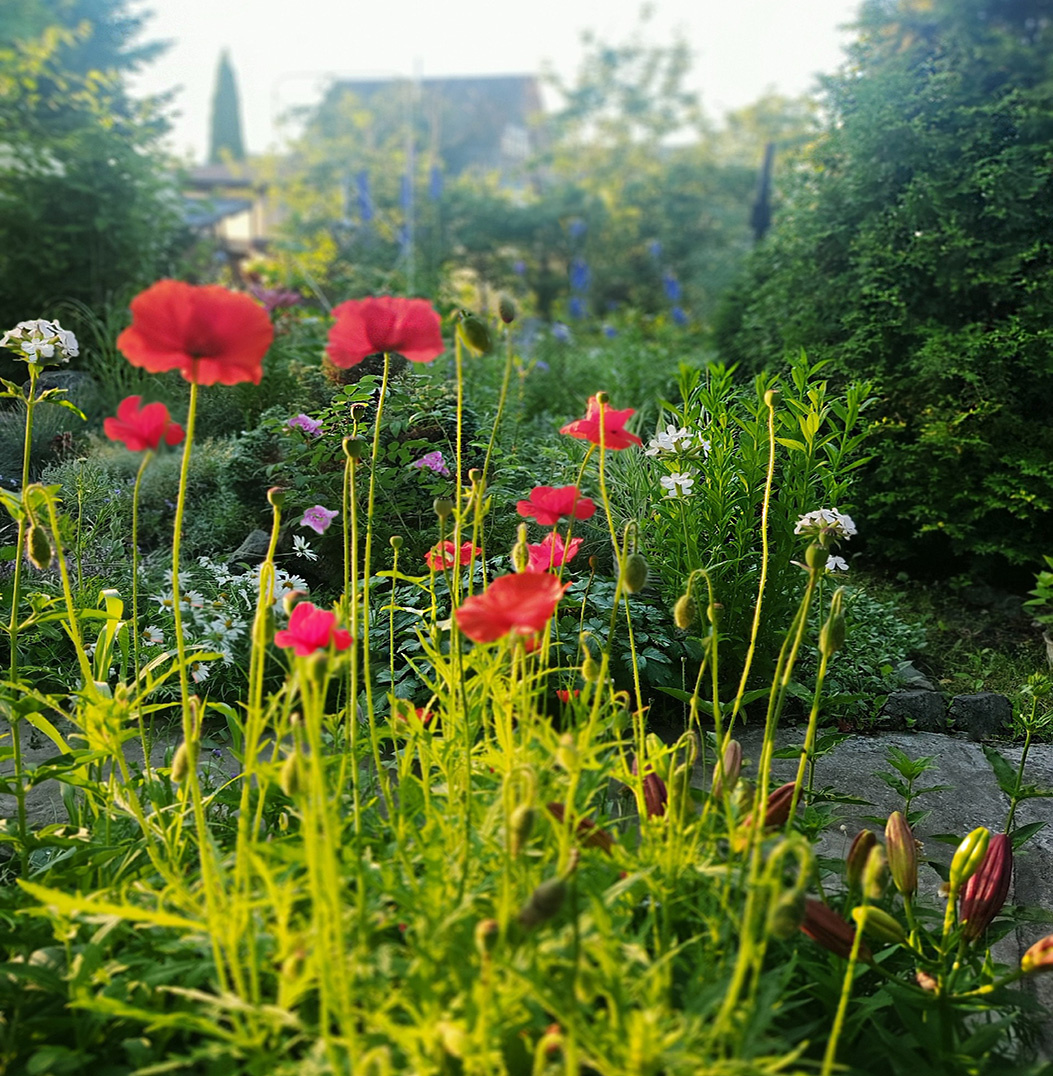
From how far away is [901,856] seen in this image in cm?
129

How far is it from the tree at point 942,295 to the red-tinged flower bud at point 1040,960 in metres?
2.51

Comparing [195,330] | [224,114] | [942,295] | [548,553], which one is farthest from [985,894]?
[224,114]

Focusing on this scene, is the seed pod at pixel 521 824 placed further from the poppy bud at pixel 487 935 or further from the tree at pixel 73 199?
the tree at pixel 73 199

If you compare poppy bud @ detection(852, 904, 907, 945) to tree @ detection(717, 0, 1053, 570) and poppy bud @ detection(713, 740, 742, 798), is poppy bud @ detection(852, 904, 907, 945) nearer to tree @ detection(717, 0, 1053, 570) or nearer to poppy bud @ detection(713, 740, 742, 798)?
poppy bud @ detection(713, 740, 742, 798)

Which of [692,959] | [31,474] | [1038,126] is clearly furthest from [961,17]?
[692,959]

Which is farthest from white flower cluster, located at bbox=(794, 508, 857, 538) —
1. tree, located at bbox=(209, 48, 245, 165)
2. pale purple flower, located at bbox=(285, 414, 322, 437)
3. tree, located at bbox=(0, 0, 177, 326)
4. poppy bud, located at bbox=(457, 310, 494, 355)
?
tree, located at bbox=(209, 48, 245, 165)

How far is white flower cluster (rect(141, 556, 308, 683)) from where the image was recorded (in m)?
2.23

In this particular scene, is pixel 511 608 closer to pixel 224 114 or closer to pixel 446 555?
pixel 446 555

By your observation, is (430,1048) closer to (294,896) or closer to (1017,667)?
(294,896)

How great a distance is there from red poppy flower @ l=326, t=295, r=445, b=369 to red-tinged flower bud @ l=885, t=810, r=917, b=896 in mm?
898

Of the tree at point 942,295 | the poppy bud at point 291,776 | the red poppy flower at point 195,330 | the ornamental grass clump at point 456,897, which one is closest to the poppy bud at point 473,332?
the ornamental grass clump at point 456,897

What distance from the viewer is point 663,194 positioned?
568 inches

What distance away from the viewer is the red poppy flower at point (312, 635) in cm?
111

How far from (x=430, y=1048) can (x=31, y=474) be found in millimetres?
3504
